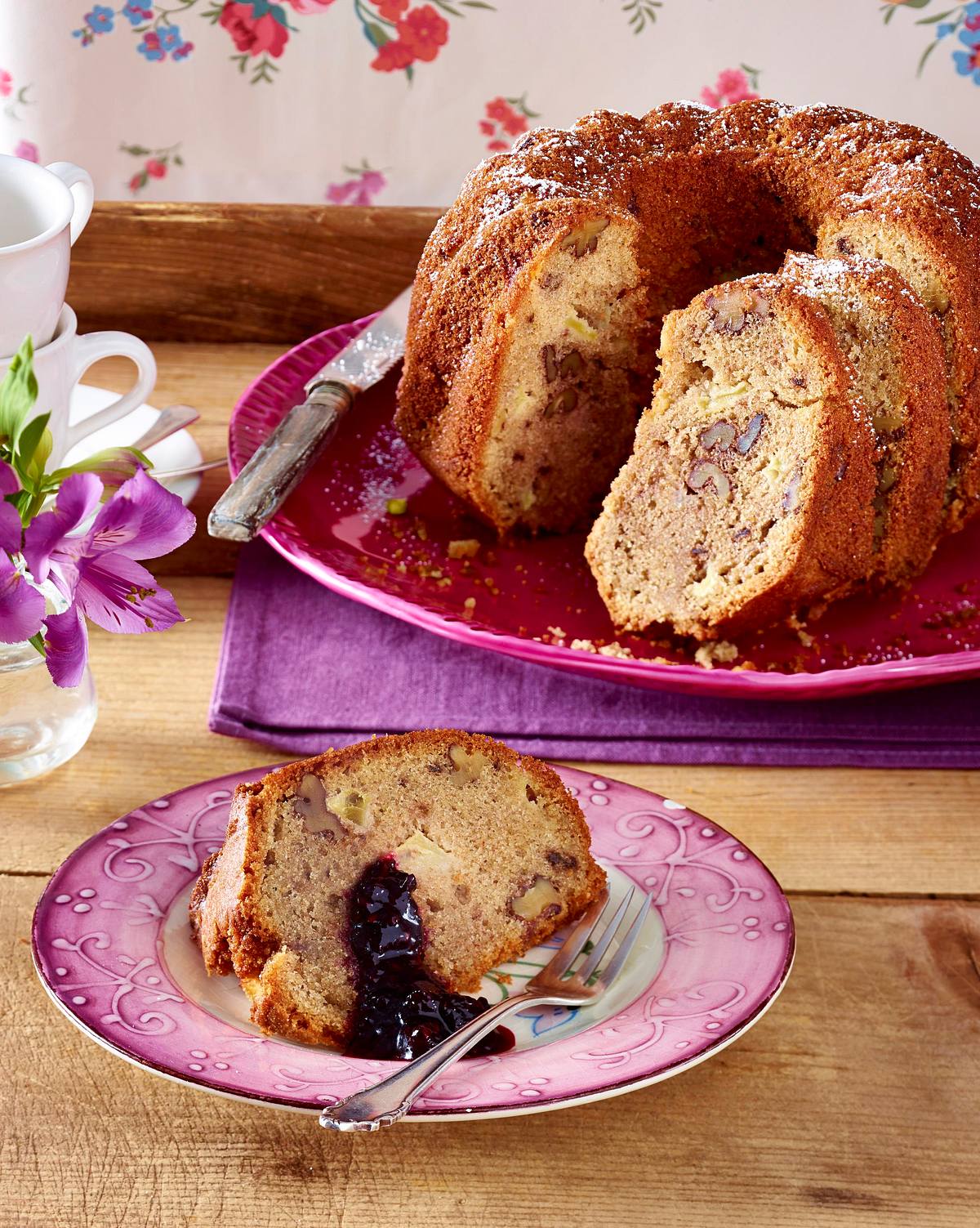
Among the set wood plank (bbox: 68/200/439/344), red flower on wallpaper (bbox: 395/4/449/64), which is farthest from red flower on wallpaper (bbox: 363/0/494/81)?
wood plank (bbox: 68/200/439/344)

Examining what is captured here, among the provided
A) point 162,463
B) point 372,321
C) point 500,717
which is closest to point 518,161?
point 372,321

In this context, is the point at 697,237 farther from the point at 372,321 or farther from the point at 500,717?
the point at 500,717

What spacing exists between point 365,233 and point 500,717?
1.05m

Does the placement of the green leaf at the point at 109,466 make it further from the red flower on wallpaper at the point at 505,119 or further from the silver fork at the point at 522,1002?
the red flower on wallpaper at the point at 505,119

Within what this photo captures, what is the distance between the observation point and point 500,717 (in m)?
1.47

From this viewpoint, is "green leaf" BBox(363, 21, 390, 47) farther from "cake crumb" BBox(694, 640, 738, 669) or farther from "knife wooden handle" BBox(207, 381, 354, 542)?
"cake crumb" BBox(694, 640, 738, 669)

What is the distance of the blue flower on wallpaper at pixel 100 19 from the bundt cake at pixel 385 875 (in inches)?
62.2

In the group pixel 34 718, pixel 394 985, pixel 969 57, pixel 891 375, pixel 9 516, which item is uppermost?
pixel 969 57

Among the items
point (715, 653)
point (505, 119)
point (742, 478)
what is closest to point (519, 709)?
point (715, 653)

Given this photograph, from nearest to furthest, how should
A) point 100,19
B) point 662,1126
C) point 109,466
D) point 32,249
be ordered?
point 662,1126 < point 32,249 < point 109,466 < point 100,19

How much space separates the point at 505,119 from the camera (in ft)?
7.72

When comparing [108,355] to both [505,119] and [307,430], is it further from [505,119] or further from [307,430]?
[505,119]

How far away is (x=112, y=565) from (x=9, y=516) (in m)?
0.10

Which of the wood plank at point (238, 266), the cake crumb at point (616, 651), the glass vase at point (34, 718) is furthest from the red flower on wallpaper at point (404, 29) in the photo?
the glass vase at point (34, 718)
